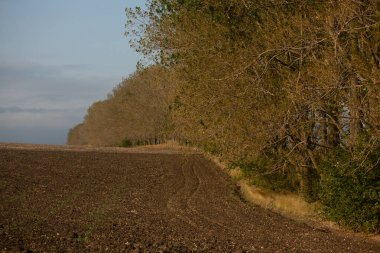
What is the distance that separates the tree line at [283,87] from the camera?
48.3 ft

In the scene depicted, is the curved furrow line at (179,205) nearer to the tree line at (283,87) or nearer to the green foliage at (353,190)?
the tree line at (283,87)

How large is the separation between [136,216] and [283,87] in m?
6.26

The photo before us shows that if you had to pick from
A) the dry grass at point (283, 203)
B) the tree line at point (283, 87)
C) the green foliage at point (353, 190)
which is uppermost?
the tree line at point (283, 87)

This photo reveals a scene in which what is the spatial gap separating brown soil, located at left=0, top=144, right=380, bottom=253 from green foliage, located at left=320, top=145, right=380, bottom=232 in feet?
2.11

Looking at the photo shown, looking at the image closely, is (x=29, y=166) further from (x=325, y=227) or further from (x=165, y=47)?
(x=325, y=227)

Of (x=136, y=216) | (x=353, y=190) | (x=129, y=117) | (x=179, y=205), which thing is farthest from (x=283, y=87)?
(x=129, y=117)

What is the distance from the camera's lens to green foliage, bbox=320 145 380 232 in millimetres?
16391

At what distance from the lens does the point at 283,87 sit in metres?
16.0

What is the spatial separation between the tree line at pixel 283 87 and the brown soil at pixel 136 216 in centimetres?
209

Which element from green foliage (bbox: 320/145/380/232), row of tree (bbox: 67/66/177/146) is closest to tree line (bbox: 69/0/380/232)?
green foliage (bbox: 320/145/380/232)

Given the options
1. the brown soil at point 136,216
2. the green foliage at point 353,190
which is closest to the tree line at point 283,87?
the green foliage at point 353,190

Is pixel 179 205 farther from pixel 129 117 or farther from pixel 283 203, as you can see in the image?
pixel 129 117

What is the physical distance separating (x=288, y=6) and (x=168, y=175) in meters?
16.9

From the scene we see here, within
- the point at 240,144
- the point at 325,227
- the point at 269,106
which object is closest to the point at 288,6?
the point at 269,106
